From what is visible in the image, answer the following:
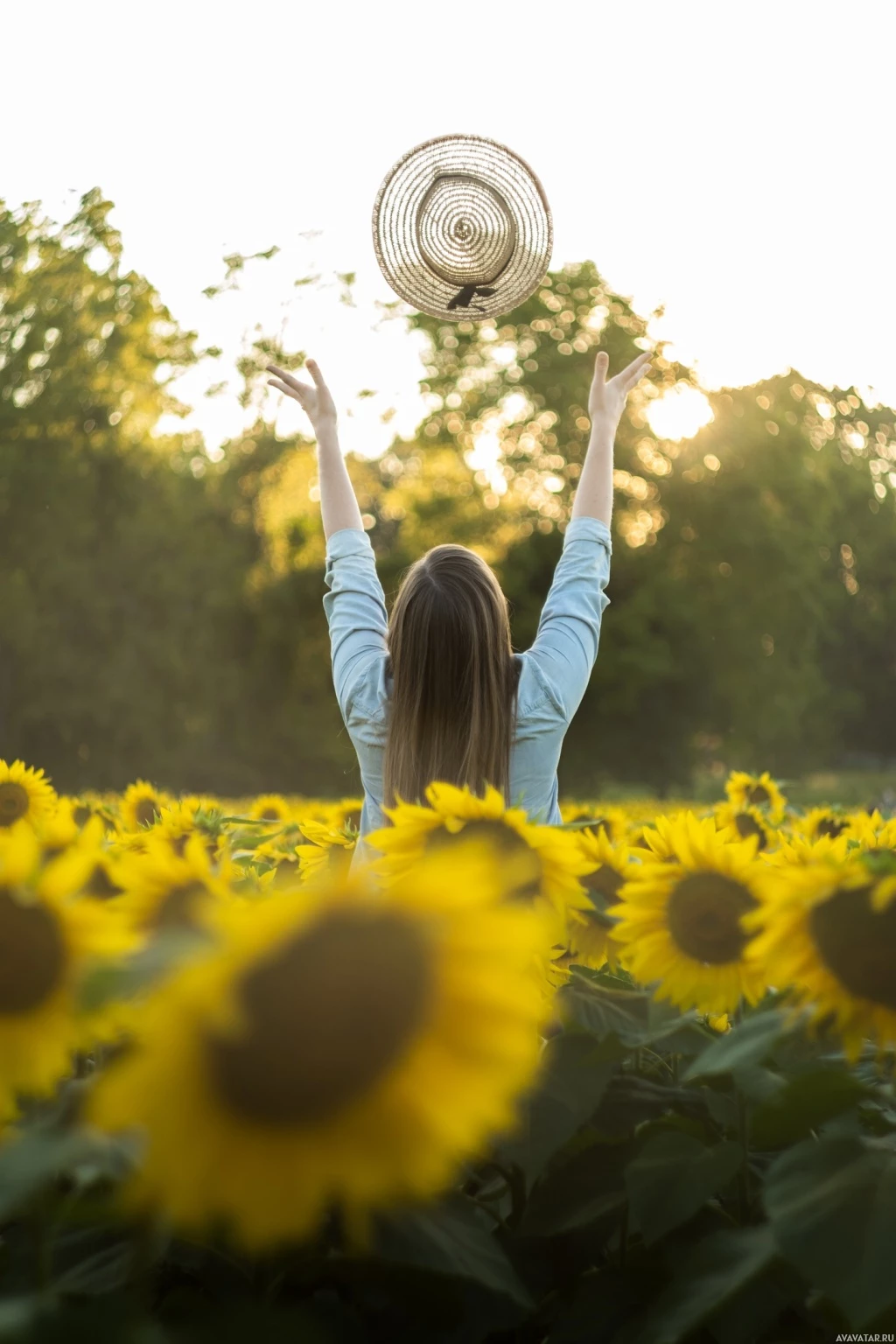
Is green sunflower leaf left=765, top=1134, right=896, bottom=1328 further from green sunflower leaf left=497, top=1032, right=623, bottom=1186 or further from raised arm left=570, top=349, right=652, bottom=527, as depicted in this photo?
raised arm left=570, top=349, right=652, bottom=527

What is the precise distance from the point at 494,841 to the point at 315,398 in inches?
77.7

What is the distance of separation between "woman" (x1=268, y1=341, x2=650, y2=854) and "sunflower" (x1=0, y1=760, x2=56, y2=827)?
0.89m

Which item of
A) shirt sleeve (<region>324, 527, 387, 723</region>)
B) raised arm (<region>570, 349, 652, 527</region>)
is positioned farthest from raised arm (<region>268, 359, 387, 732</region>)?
raised arm (<region>570, 349, 652, 527</region>)

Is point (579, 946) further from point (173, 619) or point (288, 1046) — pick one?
point (173, 619)

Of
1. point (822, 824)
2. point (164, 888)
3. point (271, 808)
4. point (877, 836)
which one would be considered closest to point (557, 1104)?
point (164, 888)

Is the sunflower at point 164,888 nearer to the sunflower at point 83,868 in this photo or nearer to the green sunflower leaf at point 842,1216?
the sunflower at point 83,868

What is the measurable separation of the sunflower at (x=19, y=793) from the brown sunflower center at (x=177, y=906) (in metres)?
1.87

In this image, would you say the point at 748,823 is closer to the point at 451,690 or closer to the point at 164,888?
the point at 451,690

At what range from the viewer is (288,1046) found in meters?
0.78

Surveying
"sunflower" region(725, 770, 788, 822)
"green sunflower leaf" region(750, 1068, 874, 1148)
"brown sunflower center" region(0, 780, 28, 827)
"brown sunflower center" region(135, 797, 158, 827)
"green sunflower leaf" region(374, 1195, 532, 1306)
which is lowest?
"brown sunflower center" region(135, 797, 158, 827)

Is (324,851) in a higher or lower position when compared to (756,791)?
higher

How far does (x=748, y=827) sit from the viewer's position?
3752mm

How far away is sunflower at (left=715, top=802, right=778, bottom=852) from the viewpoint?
3.51m

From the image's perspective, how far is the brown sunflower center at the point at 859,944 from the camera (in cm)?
115
